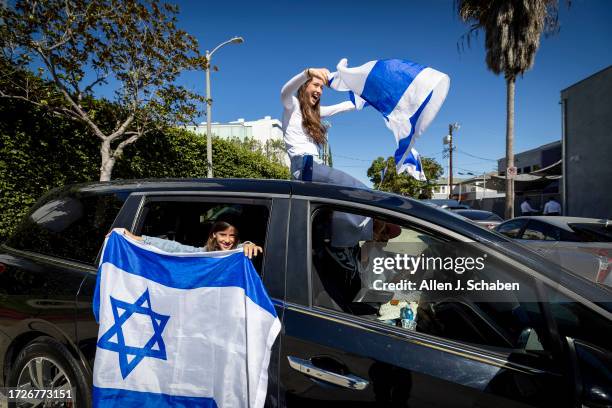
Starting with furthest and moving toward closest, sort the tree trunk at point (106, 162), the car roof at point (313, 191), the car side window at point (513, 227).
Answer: the tree trunk at point (106, 162)
the car side window at point (513, 227)
the car roof at point (313, 191)

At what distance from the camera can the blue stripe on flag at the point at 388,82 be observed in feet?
8.01

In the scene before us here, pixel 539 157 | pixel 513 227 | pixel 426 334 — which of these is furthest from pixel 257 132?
pixel 426 334

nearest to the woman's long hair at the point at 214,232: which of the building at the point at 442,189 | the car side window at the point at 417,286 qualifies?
the car side window at the point at 417,286

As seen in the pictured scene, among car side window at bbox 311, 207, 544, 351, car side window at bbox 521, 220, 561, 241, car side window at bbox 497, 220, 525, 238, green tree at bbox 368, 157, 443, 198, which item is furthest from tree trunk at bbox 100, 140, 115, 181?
green tree at bbox 368, 157, 443, 198

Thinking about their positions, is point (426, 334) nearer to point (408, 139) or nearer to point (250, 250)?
point (250, 250)

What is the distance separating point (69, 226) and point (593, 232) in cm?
600

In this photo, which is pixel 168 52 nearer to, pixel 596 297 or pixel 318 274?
pixel 318 274

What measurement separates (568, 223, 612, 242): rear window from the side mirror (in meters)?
4.33

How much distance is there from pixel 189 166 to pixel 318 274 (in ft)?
33.0

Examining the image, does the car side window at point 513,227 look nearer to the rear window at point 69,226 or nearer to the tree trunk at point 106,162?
the rear window at point 69,226

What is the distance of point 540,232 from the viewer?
552 cm

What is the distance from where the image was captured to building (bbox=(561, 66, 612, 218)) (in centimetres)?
1400

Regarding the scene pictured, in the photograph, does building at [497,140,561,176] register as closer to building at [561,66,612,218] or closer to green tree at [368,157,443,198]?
green tree at [368,157,443,198]

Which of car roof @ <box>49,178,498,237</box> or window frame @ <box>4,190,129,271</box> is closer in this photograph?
car roof @ <box>49,178,498,237</box>
